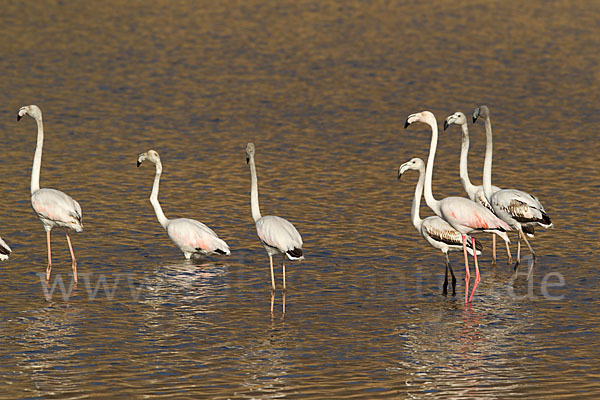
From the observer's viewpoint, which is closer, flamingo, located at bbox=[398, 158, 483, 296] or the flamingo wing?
flamingo, located at bbox=[398, 158, 483, 296]

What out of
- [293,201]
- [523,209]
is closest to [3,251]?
[293,201]

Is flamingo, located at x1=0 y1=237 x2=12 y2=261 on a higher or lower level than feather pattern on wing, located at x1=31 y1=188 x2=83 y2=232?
lower

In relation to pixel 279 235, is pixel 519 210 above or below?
above

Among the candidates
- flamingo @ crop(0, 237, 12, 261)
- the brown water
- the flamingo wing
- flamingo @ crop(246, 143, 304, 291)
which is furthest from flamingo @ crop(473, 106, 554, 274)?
flamingo @ crop(0, 237, 12, 261)

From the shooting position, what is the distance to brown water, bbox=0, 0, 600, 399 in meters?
10.5

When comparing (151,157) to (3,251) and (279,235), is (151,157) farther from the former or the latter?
(279,235)

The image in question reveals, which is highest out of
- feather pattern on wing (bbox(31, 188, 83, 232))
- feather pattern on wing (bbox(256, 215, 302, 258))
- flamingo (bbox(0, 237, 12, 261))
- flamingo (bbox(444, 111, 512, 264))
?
flamingo (bbox(444, 111, 512, 264))

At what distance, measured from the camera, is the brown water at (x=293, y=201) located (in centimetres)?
1050

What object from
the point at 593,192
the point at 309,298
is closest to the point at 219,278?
the point at 309,298

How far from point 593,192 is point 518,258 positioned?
379 centimetres

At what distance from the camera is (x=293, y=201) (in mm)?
17047

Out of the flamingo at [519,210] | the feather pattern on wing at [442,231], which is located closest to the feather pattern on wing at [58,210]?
the feather pattern on wing at [442,231]

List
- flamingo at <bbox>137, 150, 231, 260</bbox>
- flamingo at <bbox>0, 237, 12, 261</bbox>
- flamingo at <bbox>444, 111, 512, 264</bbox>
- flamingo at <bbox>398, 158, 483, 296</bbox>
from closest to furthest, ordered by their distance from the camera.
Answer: flamingo at <bbox>0, 237, 12, 261</bbox>, flamingo at <bbox>398, 158, 483, 296</bbox>, flamingo at <bbox>137, 150, 231, 260</bbox>, flamingo at <bbox>444, 111, 512, 264</bbox>

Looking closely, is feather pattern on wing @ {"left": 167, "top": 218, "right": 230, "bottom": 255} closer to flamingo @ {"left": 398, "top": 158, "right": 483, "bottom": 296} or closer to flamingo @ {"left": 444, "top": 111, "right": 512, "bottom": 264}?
flamingo @ {"left": 398, "top": 158, "right": 483, "bottom": 296}
